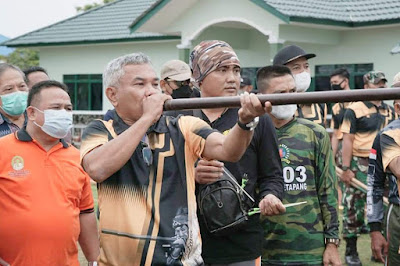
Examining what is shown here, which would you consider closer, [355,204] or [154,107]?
[154,107]

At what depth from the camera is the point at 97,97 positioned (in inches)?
1075

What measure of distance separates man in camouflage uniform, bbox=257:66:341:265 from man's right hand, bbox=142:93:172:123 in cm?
177

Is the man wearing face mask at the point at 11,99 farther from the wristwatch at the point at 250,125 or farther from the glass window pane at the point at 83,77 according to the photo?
the glass window pane at the point at 83,77

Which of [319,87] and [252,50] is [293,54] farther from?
[252,50]

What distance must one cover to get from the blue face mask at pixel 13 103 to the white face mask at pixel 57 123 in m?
1.29

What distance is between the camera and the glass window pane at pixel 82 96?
1092 inches

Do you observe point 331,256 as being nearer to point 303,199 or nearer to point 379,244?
point 303,199

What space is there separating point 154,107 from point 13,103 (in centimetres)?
Result: 282

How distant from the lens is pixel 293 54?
22.9ft

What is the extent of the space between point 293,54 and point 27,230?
3.23 m

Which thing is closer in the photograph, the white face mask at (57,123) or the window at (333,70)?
the white face mask at (57,123)

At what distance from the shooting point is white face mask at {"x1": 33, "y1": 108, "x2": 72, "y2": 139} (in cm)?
498

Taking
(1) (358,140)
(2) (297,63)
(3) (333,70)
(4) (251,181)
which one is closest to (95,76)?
(3) (333,70)

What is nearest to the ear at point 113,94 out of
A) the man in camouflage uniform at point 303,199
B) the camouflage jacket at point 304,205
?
the man in camouflage uniform at point 303,199
